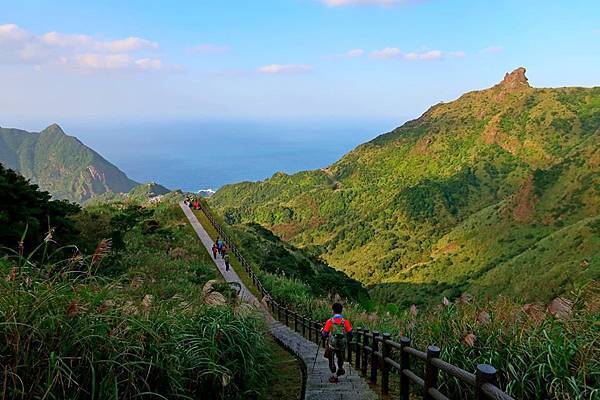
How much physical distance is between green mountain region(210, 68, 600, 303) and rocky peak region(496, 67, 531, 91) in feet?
1.29

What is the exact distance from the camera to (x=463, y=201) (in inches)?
3652

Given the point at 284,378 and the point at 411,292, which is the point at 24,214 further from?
the point at 411,292

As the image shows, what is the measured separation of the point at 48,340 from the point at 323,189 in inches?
4579

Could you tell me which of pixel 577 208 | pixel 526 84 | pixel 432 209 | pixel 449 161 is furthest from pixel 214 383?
pixel 526 84

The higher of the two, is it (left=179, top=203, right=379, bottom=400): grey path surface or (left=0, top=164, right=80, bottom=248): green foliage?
(left=0, top=164, right=80, bottom=248): green foliage

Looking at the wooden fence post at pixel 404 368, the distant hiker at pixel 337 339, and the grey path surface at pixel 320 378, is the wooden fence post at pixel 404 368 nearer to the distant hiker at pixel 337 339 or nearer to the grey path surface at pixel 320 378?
the grey path surface at pixel 320 378

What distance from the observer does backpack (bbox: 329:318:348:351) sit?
6.83 meters

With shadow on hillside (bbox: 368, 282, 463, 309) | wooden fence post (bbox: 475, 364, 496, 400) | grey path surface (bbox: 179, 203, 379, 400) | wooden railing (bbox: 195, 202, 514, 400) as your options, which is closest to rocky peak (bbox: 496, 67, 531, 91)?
shadow on hillside (bbox: 368, 282, 463, 309)

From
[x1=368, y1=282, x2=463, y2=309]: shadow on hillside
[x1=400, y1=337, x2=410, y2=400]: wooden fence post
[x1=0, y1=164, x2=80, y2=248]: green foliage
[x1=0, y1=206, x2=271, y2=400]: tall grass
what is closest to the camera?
[x1=0, y1=206, x2=271, y2=400]: tall grass

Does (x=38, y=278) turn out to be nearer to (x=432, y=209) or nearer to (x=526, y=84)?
(x=432, y=209)

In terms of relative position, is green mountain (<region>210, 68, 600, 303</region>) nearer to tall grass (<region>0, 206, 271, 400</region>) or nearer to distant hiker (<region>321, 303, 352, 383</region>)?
distant hiker (<region>321, 303, 352, 383</region>)

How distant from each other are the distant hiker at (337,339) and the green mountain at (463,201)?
28953 mm

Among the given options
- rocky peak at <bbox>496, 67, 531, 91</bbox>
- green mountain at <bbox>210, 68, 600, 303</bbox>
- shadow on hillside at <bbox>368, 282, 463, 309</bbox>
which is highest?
rocky peak at <bbox>496, 67, 531, 91</bbox>

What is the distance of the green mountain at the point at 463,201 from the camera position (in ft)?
173
